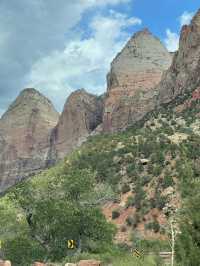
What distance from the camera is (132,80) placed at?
4604 inches

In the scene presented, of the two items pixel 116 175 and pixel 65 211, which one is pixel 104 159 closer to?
pixel 116 175

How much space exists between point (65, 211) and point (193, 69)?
54637 millimetres

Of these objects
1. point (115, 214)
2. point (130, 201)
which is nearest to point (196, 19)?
point (130, 201)

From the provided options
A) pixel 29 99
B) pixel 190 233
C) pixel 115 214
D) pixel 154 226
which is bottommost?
pixel 190 233

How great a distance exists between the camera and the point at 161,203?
173 feet

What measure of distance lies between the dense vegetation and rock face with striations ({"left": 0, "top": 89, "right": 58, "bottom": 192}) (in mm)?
76220

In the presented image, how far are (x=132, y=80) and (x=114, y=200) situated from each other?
61.2 metres

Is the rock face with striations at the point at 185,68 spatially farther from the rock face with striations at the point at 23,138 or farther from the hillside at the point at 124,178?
the rock face with striations at the point at 23,138

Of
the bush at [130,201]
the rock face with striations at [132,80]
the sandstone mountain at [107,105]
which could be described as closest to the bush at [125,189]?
the bush at [130,201]

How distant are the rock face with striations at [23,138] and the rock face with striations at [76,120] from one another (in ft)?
31.5

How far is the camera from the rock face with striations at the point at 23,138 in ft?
498

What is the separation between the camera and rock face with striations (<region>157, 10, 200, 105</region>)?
8700 centimetres

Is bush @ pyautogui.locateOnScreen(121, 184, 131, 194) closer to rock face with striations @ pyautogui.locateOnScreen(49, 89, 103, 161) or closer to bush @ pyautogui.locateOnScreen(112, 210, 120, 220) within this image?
bush @ pyautogui.locateOnScreen(112, 210, 120, 220)

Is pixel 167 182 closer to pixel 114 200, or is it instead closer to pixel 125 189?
pixel 125 189
